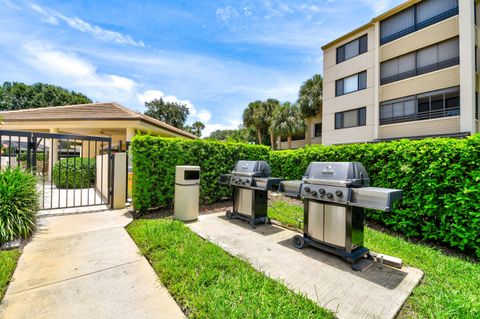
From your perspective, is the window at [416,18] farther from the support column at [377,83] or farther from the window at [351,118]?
the window at [351,118]

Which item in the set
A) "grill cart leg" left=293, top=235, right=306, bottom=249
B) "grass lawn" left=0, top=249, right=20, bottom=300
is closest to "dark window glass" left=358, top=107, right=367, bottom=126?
"grill cart leg" left=293, top=235, right=306, bottom=249

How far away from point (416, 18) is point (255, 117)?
19629 mm

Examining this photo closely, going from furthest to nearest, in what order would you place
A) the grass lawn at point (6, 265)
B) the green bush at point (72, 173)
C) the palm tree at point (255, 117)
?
the palm tree at point (255, 117) → the green bush at point (72, 173) → the grass lawn at point (6, 265)

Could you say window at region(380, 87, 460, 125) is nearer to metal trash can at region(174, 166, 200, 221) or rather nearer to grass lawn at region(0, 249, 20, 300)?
metal trash can at region(174, 166, 200, 221)

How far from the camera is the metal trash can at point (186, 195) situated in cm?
524

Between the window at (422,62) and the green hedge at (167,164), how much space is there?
1295 cm

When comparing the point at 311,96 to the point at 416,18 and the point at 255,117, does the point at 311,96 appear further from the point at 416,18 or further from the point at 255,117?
the point at 416,18

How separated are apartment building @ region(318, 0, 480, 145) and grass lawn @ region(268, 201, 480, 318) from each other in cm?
1074

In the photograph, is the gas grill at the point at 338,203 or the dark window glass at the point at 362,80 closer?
the gas grill at the point at 338,203

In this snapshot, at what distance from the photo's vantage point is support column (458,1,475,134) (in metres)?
10.3

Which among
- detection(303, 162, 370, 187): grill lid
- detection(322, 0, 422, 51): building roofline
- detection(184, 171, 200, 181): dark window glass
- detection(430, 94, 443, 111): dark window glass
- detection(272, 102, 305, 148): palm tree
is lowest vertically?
detection(184, 171, 200, 181): dark window glass

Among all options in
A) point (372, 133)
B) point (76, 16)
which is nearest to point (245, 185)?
point (76, 16)

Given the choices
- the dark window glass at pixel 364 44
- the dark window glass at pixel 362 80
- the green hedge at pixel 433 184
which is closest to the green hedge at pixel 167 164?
the green hedge at pixel 433 184

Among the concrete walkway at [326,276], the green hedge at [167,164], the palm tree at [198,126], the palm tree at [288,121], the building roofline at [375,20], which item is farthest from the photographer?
the palm tree at [198,126]
